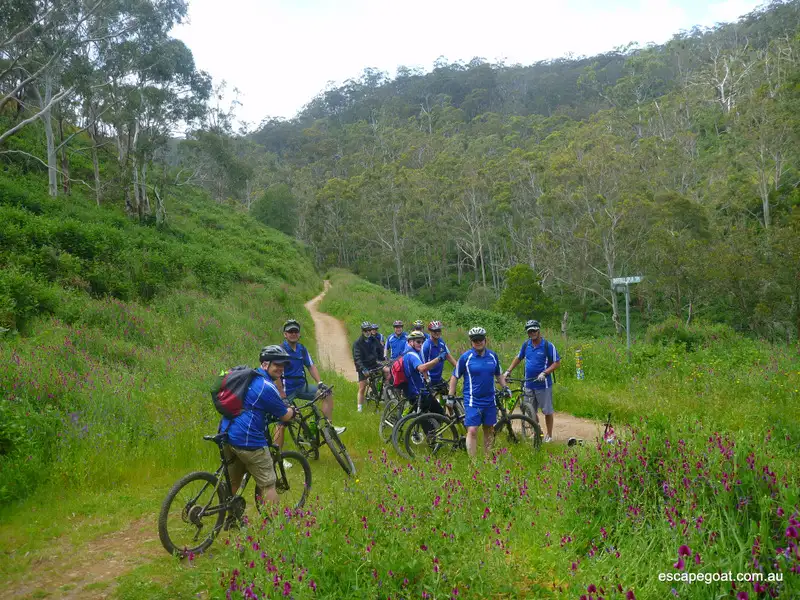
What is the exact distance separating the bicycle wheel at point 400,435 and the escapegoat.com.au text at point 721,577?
13.2 ft

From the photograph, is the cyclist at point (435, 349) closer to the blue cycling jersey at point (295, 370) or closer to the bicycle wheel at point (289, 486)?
the blue cycling jersey at point (295, 370)

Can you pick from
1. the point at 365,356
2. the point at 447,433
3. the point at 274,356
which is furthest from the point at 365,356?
the point at 274,356

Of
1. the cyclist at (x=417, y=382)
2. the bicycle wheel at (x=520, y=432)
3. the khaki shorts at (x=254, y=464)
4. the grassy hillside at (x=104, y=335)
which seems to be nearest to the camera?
the khaki shorts at (x=254, y=464)

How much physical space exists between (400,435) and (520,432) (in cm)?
160

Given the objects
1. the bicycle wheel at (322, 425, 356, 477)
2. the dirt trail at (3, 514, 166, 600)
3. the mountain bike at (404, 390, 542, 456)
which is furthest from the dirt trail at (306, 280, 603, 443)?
the dirt trail at (3, 514, 166, 600)

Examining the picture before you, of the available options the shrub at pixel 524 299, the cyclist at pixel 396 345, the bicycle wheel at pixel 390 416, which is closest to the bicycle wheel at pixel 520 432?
the bicycle wheel at pixel 390 416

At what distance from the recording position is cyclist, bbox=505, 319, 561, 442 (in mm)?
7648

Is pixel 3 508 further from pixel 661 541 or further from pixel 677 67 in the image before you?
pixel 677 67

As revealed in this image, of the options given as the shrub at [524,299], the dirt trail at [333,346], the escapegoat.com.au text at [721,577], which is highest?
the escapegoat.com.au text at [721,577]

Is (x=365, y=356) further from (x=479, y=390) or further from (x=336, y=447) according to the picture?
(x=479, y=390)

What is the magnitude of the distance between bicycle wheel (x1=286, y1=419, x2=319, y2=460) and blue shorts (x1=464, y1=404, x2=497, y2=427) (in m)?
1.95

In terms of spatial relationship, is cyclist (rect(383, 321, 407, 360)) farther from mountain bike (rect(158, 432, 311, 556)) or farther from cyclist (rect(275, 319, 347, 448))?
mountain bike (rect(158, 432, 311, 556))

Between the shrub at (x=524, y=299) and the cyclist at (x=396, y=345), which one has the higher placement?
the cyclist at (x=396, y=345)

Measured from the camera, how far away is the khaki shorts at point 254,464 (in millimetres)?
4746
